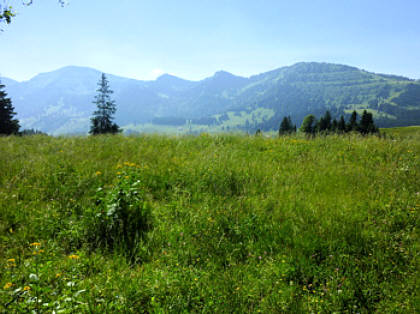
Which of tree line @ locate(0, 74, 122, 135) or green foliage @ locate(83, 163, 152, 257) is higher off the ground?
tree line @ locate(0, 74, 122, 135)

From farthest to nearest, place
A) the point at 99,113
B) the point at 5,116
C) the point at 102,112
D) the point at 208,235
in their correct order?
the point at 99,113 → the point at 102,112 → the point at 5,116 → the point at 208,235

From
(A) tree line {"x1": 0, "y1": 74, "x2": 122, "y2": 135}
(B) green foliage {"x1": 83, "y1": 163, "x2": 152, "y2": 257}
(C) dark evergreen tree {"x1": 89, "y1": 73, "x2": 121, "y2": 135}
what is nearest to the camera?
(B) green foliage {"x1": 83, "y1": 163, "x2": 152, "y2": 257}

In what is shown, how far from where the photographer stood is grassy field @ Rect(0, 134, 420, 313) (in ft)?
8.13

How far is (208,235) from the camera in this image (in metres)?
3.54

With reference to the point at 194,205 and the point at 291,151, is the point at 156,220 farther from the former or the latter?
the point at 291,151

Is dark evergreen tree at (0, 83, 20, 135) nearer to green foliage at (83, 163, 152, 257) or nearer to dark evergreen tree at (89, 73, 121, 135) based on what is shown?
dark evergreen tree at (89, 73, 121, 135)

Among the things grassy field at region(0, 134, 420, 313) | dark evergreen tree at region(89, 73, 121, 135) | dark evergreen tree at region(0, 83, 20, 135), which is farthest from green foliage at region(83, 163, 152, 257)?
dark evergreen tree at region(0, 83, 20, 135)

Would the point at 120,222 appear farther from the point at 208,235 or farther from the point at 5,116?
the point at 5,116

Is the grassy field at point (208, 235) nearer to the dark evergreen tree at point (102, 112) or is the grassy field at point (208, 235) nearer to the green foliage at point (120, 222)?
the green foliage at point (120, 222)

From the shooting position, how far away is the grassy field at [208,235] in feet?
8.13

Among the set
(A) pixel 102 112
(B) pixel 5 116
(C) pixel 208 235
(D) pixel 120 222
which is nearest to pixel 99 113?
(A) pixel 102 112

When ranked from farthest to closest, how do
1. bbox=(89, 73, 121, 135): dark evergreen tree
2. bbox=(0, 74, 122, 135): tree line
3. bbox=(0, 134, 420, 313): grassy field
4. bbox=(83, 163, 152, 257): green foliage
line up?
bbox=(89, 73, 121, 135): dark evergreen tree < bbox=(0, 74, 122, 135): tree line < bbox=(83, 163, 152, 257): green foliage < bbox=(0, 134, 420, 313): grassy field

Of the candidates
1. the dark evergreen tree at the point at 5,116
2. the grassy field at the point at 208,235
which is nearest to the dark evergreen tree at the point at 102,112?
the dark evergreen tree at the point at 5,116

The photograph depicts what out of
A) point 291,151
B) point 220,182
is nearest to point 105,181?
point 220,182
